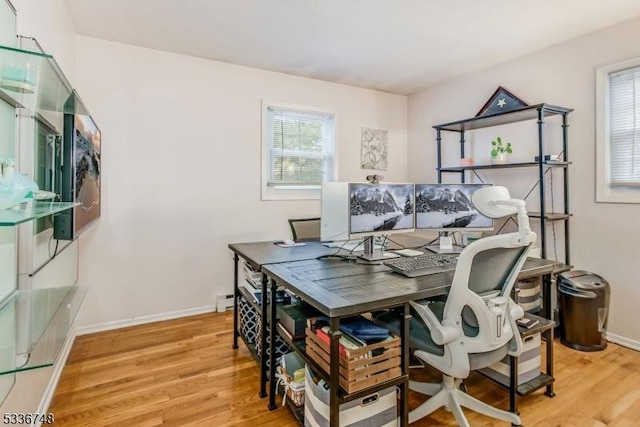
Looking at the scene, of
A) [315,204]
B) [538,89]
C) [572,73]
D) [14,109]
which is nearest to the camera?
[14,109]

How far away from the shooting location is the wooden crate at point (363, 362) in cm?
133

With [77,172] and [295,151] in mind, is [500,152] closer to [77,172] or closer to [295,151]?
[295,151]

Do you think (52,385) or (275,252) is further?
(275,252)

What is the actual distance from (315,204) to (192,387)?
7.65 ft

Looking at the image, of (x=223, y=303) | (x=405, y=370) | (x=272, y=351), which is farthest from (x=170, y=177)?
(x=405, y=370)

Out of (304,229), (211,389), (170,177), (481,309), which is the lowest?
(211,389)

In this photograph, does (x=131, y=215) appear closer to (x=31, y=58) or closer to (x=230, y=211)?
(x=230, y=211)

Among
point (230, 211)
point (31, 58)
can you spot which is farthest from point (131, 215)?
point (31, 58)

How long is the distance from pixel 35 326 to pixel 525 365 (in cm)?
233

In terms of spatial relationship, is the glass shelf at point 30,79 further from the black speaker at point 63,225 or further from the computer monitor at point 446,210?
the computer monitor at point 446,210

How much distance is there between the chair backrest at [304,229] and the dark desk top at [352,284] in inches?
38.3

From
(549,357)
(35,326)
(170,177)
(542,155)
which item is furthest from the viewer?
(170,177)

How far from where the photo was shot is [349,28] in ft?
8.80

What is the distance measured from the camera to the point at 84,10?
242cm
